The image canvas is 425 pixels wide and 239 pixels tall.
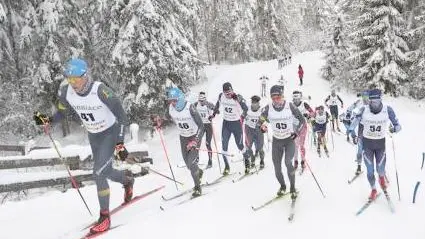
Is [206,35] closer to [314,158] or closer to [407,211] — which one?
[314,158]

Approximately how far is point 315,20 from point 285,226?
67.2 metres

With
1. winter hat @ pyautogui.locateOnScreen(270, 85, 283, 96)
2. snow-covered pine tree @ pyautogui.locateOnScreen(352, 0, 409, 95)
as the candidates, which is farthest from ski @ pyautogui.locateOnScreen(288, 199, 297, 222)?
snow-covered pine tree @ pyautogui.locateOnScreen(352, 0, 409, 95)

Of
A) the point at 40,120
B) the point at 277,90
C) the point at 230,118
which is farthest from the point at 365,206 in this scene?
the point at 40,120

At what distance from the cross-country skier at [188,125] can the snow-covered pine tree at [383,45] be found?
20117 mm

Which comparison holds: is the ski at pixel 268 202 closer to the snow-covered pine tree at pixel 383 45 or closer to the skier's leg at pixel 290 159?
the skier's leg at pixel 290 159

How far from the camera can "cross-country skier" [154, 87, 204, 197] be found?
9.34 m

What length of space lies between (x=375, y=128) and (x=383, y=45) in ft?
66.6

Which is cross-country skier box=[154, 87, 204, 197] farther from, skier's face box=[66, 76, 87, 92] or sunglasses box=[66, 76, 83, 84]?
sunglasses box=[66, 76, 83, 84]

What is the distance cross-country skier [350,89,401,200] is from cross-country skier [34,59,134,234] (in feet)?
15.8

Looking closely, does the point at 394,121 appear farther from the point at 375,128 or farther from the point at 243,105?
the point at 243,105

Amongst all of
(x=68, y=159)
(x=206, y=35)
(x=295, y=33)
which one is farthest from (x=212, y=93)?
(x=295, y=33)

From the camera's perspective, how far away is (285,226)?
795 centimetres

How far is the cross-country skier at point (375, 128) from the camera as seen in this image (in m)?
8.85

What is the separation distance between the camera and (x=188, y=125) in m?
9.80
